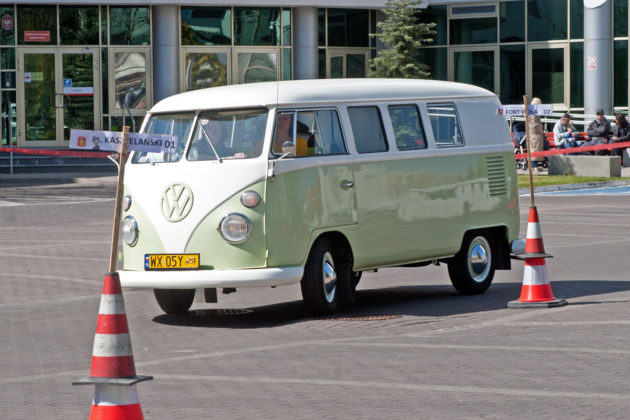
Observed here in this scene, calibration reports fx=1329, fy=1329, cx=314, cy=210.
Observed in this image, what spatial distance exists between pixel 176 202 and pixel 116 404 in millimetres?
5025

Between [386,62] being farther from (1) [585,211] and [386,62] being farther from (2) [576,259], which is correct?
(2) [576,259]

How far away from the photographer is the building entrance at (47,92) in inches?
1475

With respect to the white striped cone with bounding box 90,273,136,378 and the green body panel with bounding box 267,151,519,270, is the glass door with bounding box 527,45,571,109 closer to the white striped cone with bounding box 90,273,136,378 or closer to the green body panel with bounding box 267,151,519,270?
the green body panel with bounding box 267,151,519,270

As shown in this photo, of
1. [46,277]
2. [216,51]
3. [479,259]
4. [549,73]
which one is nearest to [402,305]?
[479,259]

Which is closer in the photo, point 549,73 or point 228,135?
point 228,135

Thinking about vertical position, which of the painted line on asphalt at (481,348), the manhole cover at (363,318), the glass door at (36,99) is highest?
the glass door at (36,99)

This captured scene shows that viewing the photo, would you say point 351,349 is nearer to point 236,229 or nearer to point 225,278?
point 225,278

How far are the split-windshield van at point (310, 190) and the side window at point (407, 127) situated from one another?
0.01m

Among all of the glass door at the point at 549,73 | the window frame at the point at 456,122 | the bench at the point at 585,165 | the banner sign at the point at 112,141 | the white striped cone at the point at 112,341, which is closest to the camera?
the white striped cone at the point at 112,341

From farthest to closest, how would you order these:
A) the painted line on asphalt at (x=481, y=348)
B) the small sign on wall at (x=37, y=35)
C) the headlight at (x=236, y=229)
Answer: the small sign on wall at (x=37, y=35) → the headlight at (x=236, y=229) → the painted line on asphalt at (x=481, y=348)

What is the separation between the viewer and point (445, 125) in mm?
12984

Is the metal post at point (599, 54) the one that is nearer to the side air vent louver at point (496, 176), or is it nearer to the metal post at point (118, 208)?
the side air vent louver at point (496, 176)

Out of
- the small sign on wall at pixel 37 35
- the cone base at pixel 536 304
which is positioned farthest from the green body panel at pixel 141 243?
the small sign on wall at pixel 37 35

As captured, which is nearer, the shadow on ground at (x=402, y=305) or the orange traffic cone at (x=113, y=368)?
the orange traffic cone at (x=113, y=368)
